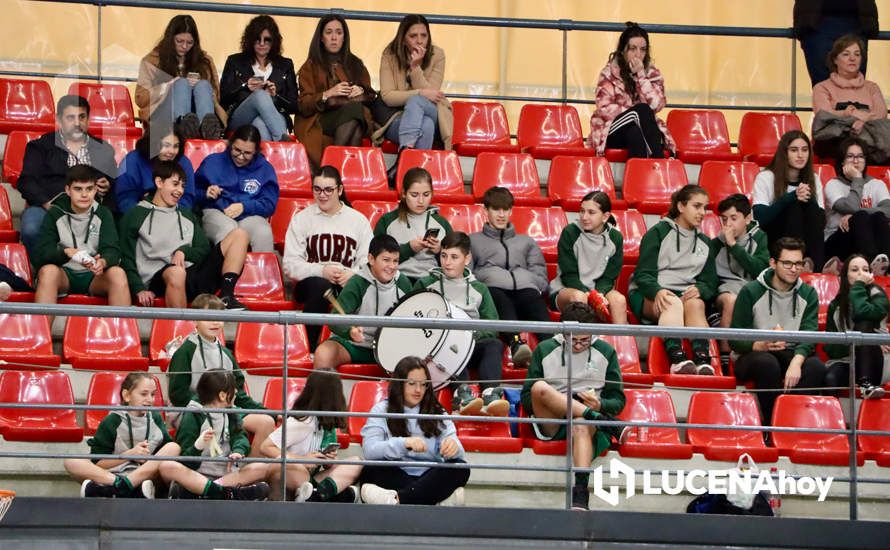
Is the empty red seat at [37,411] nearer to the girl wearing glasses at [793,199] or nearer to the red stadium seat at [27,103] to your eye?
the red stadium seat at [27,103]

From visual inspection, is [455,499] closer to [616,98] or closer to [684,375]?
[684,375]

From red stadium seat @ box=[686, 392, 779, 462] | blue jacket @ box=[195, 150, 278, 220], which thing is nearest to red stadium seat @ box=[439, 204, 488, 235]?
blue jacket @ box=[195, 150, 278, 220]

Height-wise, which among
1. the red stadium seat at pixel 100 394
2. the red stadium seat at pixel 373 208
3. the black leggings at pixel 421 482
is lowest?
the black leggings at pixel 421 482

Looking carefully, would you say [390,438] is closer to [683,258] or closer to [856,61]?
[683,258]

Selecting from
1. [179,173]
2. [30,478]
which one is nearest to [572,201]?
[179,173]

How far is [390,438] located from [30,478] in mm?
1508

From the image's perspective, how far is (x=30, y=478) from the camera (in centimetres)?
723

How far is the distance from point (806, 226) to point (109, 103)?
4.06 m

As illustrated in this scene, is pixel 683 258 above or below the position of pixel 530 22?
below

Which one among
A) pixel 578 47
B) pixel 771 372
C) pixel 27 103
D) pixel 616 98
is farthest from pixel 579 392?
pixel 578 47

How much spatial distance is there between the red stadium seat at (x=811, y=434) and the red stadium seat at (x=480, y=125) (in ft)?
10.1

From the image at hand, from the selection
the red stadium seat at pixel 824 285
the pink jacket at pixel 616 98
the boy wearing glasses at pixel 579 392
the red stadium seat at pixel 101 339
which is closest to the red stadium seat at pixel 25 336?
the red stadium seat at pixel 101 339

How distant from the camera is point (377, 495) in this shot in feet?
23.4

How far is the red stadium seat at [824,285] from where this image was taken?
914 cm
